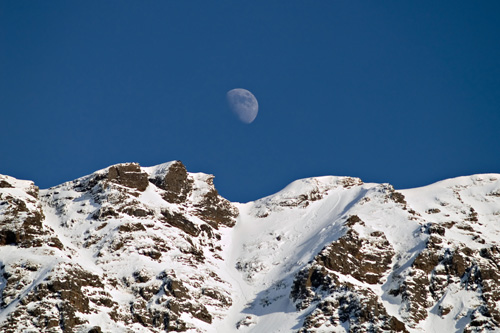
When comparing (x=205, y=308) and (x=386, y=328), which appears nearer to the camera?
(x=386, y=328)

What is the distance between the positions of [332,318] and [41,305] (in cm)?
5769

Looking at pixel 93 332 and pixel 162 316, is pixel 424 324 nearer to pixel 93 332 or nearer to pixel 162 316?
pixel 162 316

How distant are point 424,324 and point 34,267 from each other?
81.2m

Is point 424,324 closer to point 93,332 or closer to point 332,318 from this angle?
point 332,318

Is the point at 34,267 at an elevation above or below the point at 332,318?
above

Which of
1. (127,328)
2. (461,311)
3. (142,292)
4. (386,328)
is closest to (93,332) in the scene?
(127,328)

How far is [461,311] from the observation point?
194 metres

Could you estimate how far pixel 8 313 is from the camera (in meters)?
180

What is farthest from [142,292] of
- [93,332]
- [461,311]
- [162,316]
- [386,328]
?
Answer: [461,311]

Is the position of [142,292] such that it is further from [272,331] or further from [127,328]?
[272,331]

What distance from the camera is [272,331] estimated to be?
18938 cm

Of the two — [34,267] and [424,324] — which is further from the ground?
[34,267]

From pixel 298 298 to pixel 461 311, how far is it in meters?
34.0

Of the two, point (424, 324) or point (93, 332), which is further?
point (424, 324)
